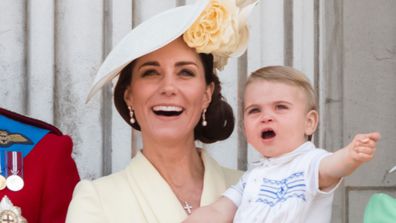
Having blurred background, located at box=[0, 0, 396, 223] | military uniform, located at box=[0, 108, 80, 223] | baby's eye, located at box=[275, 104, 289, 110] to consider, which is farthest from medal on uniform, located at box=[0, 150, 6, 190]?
baby's eye, located at box=[275, 104, 289, 110]

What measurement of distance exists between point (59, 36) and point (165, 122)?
77cm

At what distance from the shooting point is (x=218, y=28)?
2824 mm

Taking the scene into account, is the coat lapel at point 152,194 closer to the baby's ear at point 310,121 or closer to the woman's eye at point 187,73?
the woman's eye at point 187,73

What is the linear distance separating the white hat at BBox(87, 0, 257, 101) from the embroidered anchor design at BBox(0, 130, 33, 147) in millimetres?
209

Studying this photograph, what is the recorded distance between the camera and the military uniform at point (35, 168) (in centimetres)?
287

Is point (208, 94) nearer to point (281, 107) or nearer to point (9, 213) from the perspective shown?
point (281, 107)

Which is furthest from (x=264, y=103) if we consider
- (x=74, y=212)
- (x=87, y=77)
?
(x=87, y=77)

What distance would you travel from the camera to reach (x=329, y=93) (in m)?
3.67

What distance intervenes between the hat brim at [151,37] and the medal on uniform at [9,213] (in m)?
0.33

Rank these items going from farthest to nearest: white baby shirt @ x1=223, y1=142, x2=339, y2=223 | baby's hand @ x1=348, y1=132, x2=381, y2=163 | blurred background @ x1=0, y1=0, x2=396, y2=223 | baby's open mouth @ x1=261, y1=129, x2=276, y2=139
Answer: blurred background @ x1=0, y1=0, x2=396, y2=223
baby's open mouth @ x1=261, y1=129, x2=276, y2=139
white baby shirt @ x1=223, y1=142, x2=339, y2=223
baby's hand @ x1=348, y1=132, x2=381, y2=163

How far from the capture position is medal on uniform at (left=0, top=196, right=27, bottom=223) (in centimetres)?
281

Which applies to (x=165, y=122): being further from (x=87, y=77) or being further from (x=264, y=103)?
(x=87, y=77)

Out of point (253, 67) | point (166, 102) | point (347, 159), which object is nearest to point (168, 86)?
point (166, 102)

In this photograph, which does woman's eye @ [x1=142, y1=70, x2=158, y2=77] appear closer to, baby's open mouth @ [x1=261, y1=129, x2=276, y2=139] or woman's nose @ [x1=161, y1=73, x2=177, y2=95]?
woman's nose @ [x1=161, y1=73, x2=177, y2=95]
